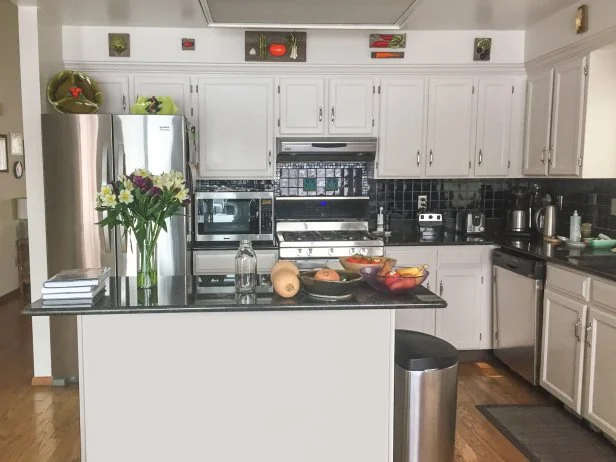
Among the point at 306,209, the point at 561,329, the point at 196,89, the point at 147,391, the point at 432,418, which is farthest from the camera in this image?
the point at 306,209

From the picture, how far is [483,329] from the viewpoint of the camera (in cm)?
430

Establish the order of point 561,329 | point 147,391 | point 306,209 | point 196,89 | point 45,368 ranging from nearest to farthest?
1. point 147,391
2. point 561,329
3. point 45,368
4. point 196,89
5. point 306,209

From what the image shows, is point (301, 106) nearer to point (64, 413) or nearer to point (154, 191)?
point (154, 191)

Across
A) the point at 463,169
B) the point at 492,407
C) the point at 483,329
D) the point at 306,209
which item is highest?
the point at 463,169

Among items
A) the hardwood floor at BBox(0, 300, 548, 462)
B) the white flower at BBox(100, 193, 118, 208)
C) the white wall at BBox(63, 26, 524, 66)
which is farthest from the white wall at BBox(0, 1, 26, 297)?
the white flower at BBox(100, 193, 118, 208)

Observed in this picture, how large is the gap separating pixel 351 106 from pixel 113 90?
181 cm

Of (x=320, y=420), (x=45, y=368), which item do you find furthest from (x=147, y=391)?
(x=45, y=368)

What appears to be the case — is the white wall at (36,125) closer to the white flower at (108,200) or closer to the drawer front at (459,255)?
the white flower at (108,200)

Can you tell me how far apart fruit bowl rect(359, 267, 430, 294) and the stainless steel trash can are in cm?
35

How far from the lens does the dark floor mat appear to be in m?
2.85

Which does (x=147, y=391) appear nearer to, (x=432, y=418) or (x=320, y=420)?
(x=320, y=420)

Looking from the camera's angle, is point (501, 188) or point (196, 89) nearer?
point (196, 89)

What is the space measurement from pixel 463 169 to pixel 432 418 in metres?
2.53

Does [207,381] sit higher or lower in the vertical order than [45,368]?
higher
